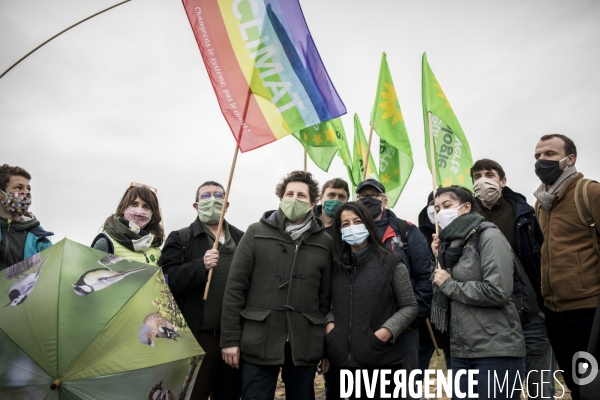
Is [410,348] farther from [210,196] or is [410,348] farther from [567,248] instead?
[210,196]

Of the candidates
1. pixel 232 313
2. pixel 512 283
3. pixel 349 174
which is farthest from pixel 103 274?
pixel 349 174

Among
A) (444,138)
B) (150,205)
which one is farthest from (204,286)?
(444,138)

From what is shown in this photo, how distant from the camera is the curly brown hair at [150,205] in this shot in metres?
4.36

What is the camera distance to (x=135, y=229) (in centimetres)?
412

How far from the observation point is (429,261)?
170 inches

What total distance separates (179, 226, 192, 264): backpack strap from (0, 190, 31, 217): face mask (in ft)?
4.38

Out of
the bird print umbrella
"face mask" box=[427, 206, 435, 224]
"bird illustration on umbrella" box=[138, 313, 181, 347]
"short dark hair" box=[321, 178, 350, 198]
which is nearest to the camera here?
the bird print umbrella

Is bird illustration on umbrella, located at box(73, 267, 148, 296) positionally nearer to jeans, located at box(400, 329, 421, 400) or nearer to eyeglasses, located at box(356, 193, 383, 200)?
eyeglasses, located at box(356, 193, 383, 200)

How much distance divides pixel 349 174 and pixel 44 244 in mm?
6122

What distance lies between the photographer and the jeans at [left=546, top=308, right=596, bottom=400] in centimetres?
349

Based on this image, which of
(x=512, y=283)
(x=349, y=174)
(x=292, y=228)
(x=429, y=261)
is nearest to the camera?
(x=512, y=283)

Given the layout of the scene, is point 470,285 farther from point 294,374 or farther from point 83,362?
point 83,362

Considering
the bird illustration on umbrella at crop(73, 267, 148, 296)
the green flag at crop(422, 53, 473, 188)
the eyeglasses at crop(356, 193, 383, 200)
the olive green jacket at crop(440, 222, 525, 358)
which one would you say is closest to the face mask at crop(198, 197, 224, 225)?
the eyeglasses at crop(356, 193, 383, 200)

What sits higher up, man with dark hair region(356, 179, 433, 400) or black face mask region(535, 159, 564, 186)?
black face mask region(535, 159, 564, 186)
